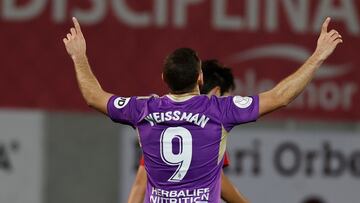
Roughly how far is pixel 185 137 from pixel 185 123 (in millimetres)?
65

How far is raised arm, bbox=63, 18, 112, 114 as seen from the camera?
649 centimetres

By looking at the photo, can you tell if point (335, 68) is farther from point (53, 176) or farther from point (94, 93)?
point (94, 93)

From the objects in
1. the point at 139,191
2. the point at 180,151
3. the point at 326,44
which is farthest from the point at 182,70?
the point at 139,191

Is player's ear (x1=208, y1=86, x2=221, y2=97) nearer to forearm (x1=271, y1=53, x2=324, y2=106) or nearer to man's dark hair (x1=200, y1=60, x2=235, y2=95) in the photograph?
man's dark hair (x1=200, y1=60, x2=235, y2=95)

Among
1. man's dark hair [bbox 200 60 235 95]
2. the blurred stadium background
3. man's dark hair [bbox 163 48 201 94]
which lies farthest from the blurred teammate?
the blurred stadium background

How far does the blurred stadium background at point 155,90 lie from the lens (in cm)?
1095

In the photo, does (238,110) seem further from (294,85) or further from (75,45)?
(75,45)

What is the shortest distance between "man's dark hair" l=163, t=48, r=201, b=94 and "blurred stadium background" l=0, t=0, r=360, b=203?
4585 mm

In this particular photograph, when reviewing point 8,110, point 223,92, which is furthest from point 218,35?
point 223,92

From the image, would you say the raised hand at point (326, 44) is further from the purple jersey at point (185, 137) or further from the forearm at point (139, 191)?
the forearm at point (139, 191)

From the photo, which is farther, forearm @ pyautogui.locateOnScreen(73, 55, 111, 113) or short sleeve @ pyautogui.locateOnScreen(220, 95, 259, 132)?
forearm @ pyautogui.locateOnScreen(73, 55, 111, 113)

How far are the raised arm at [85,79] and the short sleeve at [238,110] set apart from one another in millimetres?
557

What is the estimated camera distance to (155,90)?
11133mm

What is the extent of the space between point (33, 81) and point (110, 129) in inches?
29.8
